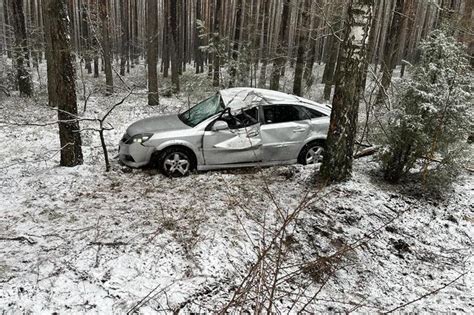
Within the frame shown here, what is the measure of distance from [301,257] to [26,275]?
3.25 m

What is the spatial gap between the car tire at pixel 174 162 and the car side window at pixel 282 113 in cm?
187

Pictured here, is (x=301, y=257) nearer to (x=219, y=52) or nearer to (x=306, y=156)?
(x=306, y=156)

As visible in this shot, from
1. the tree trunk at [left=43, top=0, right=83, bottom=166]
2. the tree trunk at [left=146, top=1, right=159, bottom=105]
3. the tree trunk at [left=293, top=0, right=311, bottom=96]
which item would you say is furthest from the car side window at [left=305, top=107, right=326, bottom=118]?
the tree trunk at [left=146, top=1, right=159, bottom=105]

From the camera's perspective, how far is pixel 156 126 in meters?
7.17

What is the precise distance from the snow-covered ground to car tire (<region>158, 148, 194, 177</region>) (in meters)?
0.23

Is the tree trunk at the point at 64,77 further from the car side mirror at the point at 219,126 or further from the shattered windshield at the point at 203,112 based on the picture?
the car side mirror at the point at 219,126

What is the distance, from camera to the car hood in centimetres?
700

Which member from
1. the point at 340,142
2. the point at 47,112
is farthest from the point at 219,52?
the point at 340,142

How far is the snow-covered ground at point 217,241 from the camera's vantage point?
12.0ft

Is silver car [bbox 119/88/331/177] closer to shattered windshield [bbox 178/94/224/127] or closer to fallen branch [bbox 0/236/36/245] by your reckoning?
shattered windshield [bbox 178/94/224/127]

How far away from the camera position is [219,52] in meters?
14.5

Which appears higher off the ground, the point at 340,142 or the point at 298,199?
the point at 340,142

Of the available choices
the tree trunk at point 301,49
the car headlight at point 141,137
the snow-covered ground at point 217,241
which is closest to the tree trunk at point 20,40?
the snow-covered ground at point 217,241

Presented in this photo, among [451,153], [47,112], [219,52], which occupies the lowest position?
[47,112]
